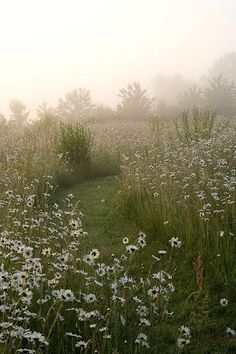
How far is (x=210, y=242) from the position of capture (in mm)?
5867

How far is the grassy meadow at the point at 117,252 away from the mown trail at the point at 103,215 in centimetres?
2

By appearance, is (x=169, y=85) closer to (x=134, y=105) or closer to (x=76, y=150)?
(x=134, y=105)

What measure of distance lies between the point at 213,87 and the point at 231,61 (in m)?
36.2

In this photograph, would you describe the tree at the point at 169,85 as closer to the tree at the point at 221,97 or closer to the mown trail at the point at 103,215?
the tree at the point at 221,97

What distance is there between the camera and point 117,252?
6.49 metres

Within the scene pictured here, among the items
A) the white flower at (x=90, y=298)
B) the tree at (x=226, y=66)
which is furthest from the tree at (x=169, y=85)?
the white flower at (x=90, y=298)

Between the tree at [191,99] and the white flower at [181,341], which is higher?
the tree at [191,99]

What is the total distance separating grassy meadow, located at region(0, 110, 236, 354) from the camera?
3422 millimetres

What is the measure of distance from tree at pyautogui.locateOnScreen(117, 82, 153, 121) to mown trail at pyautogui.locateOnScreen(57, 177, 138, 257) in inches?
858

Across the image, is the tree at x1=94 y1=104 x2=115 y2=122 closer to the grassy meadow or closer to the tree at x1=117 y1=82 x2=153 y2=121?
the tree at x1=117 y1=82 x2=153 y2=121

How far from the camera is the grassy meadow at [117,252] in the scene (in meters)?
3.42

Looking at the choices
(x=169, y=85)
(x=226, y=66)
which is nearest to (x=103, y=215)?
(x=169, y=85)

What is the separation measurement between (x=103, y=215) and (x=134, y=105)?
26.0m

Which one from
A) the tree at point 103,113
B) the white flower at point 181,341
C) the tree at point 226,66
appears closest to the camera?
the white flower at point 181,341
